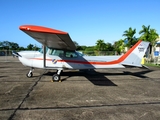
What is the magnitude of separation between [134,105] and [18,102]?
12.0 feet

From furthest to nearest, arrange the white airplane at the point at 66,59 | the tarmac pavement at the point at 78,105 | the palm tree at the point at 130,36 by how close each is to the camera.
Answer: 1. the palm tree at the point at 130,36
2. the white airplane at the point at 66,59
3. the tarmac pavement at the point at 78,105

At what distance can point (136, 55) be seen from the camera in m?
10.4

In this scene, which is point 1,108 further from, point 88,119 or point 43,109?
point 88,119

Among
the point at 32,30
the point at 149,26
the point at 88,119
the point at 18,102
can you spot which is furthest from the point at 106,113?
the point at 149,26

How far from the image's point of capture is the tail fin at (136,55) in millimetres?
10352

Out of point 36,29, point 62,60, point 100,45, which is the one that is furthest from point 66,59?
point 100,45

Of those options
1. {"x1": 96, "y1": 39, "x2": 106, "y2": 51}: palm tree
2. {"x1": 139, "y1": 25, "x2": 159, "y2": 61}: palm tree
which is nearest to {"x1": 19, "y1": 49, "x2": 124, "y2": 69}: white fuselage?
{"x1": 139, "y1": 25, "x2": 159, "y2": 61}: palm tree

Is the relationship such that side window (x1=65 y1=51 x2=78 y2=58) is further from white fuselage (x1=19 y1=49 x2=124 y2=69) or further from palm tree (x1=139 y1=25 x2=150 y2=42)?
palm tree (x1=139 y1=25 x2=150 y2=42)

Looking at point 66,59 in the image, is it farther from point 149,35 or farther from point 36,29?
point 149,35

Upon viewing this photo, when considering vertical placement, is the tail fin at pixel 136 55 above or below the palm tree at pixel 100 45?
below

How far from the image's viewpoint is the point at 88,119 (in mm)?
3785

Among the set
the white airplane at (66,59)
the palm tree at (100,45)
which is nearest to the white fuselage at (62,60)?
the white airplane at (66,59)

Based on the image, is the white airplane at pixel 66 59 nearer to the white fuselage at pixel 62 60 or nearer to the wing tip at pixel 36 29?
the white fuselage at pixel 62 60

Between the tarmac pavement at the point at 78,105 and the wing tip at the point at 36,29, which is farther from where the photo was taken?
the wing tip at the point at 36,29
